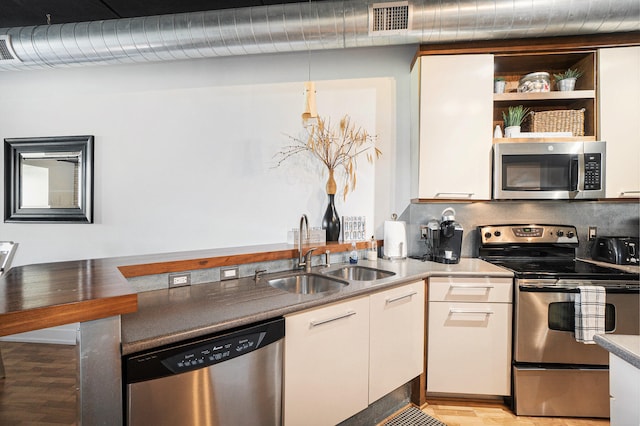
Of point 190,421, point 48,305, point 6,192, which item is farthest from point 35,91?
point 190,421

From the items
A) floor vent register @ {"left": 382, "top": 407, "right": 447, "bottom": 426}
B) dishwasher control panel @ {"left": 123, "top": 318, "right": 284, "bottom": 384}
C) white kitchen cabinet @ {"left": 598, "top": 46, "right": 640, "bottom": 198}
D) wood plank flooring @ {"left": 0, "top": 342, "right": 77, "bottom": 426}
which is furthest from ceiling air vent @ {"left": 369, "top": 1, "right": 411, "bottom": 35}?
floor vent register @ {"left": 382, "top": 407, "right": 447, "bottom": 426}

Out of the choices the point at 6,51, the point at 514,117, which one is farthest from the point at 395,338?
the point at 6,51

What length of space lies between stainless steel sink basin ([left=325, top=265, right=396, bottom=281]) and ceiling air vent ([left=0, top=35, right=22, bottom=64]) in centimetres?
306

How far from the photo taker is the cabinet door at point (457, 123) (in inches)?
86.7

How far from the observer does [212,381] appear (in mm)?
1097

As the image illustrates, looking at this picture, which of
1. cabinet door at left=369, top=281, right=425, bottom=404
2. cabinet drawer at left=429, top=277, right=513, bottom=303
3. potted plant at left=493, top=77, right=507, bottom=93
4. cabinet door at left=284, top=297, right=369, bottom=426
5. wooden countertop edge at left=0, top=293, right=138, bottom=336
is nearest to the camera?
wooden countertop edge at left=0, top=293, right=138, bottom=336

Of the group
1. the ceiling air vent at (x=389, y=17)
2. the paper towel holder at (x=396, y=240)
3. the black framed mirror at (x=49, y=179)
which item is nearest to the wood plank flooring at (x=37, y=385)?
the black framed mirror at (x=49, y=179)

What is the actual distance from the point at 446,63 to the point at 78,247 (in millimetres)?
3739

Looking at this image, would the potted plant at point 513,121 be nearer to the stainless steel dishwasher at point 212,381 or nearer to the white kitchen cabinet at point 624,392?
the white kitchen cabinet at point 624,392

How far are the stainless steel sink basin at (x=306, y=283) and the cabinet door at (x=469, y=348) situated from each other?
720mm

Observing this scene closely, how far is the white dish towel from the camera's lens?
177 cm

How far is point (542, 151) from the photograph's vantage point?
84.0 inches

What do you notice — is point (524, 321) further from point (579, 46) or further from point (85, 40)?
point (85, 40)

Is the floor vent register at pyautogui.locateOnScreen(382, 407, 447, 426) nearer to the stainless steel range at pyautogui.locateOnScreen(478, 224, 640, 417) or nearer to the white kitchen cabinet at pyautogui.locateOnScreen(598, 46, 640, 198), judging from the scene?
the stainless steel range at pyautogui.locateOnScreen(478, 224, 640, 417)
